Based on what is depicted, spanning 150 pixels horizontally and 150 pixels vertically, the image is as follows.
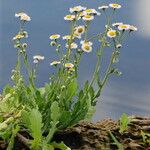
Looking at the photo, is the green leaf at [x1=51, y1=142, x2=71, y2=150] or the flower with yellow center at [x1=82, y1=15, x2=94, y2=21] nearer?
the green leaf at [x1=51, y1=142, x2=71, y2=150]

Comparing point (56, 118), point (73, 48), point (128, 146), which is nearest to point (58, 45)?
point (73, 48)

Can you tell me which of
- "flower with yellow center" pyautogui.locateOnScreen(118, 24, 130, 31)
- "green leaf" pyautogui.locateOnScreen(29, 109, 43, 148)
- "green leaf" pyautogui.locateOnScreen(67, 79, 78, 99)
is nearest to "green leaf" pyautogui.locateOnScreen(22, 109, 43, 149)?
"green leaf" pyautogui.locateOnScreen(29, 109, 43, 148)

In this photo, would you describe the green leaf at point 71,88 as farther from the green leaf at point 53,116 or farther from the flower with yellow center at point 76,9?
the flower with yellow center at point 76,9

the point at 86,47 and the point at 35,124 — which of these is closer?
the point at 35,124

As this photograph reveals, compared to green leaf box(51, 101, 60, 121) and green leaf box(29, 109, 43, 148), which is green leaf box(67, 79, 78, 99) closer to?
green leaf box(51, 101, 60, 121)

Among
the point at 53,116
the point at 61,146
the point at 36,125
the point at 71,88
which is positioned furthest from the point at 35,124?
the point at 71,88

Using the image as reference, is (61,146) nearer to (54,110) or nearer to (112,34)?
(54,110)

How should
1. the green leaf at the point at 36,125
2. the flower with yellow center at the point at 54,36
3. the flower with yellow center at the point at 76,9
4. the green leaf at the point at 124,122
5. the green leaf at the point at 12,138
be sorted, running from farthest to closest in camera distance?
1. the green leaf at the point at 124,122
2. the flower with yellow center at the point at 54,36
3. the flower with yellow center at the point at 76,9
4. the green leaf at the point at 12,138
5. the green leaf at the point at 36,125

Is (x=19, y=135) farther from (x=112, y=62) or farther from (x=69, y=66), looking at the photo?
(x=112, y=62)

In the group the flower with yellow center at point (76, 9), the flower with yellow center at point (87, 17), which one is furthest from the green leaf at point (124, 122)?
the flower with yellow center at point (76, 9)
